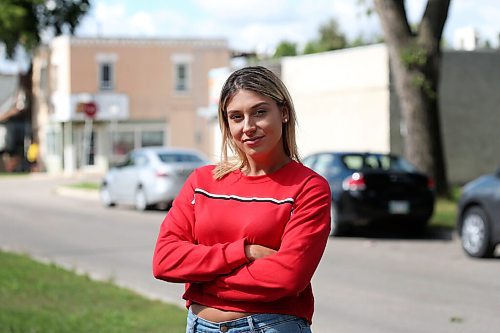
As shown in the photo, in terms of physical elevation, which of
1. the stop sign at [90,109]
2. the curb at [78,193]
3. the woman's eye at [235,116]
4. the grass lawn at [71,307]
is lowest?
the curb at [78,193]

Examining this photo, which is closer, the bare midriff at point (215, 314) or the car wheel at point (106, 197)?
the bare midriff at point (215, 314)

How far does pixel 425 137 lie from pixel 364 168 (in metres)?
4.04

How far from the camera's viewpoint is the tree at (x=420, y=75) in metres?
21.7

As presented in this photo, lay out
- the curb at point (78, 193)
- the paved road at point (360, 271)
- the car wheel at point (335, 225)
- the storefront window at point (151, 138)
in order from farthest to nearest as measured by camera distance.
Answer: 1. the storefront window at point (151, 138)
2. the curb at point (78, 193)
3. the car wheel at point (335, 225)
4. the paved road at point (360, 271)

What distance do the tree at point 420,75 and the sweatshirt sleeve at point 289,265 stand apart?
18.2m

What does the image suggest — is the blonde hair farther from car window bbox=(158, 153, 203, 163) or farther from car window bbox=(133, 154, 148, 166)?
car window bbox=(133, 154, 148, 166)

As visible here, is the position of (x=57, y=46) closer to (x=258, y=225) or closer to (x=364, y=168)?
(x=364, y=168)

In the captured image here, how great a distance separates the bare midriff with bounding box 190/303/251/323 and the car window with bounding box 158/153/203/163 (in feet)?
71.2

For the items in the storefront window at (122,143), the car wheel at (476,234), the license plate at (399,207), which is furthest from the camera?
the storefront window at (122,143)

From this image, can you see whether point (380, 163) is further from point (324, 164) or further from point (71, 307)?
point (71, 307)

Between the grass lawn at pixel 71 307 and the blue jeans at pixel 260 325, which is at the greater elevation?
the blue jeans at pixel 260 325

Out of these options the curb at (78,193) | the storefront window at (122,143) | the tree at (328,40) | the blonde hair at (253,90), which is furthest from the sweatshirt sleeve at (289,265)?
the tree at (328,40)

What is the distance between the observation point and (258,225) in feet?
12.3

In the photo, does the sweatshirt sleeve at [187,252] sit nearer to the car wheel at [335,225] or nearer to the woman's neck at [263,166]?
the woman's neck at [263,166]
